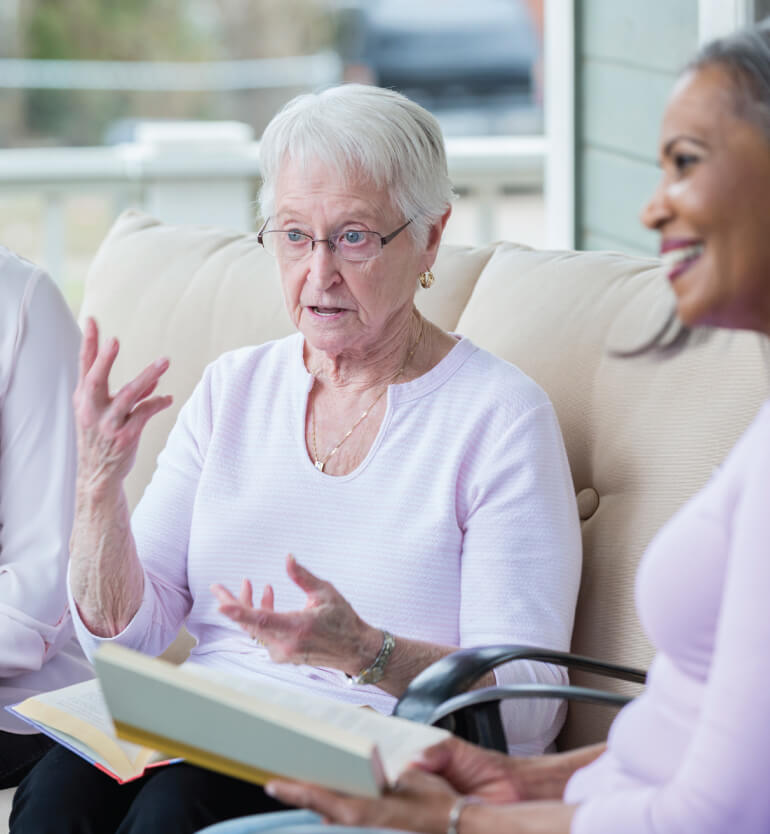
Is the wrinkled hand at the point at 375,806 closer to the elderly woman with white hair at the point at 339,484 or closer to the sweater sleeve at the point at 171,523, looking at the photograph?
the elderly woman with white hair at the point at 339,484

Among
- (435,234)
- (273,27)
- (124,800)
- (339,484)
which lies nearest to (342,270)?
(435,234)

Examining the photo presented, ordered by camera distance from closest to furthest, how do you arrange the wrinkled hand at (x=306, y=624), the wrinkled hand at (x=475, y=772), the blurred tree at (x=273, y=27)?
the wrinkled hand at (x=475, y=772), the wrinkled hand at (x=306, y=624), the blurred tree at (x=273, y=27)

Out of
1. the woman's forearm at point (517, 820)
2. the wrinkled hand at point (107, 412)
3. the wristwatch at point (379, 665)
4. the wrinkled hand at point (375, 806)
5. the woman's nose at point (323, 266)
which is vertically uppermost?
the woman's nose at point (323, 266)

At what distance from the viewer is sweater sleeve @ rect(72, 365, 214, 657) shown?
1.78m

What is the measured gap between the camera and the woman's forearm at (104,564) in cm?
163

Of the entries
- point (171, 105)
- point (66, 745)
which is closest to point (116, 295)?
point (66, 745)

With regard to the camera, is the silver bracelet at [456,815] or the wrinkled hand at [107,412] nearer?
the silver bracelet at [456,815]

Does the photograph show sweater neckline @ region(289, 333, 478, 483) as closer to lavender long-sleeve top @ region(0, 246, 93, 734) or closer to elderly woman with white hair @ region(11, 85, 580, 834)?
elderly woman with white hair @ region(11, 85, 580, 834)

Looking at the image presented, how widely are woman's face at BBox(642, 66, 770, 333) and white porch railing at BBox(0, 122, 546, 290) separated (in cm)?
343

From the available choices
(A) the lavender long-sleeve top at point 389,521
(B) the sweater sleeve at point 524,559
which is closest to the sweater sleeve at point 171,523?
(A) the lavender long-sleeve top at point 389,521

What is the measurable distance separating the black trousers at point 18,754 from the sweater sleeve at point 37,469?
95 mm

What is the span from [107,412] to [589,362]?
699mm

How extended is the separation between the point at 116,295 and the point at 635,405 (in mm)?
1101

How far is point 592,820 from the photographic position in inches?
42.0
